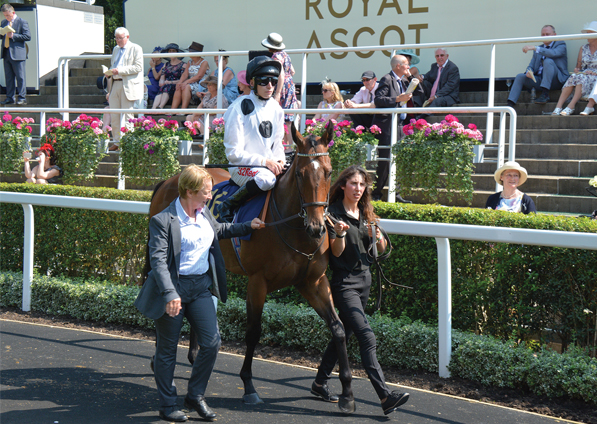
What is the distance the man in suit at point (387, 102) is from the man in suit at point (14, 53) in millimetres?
9642

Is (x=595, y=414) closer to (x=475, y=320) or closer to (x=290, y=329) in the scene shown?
(x=475, y=320)

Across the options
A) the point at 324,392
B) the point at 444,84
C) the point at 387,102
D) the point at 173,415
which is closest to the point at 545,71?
the point at 444,84

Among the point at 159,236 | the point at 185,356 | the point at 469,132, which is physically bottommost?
the point at 185,356

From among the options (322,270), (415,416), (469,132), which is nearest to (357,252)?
(322,270)

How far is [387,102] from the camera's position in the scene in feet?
29.0

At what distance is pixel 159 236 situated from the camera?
3.99 m

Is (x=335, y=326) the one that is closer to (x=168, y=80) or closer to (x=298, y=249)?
(x=298, y=249)

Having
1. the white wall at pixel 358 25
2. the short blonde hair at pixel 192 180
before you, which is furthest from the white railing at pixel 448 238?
the white wall at pixel 358 25

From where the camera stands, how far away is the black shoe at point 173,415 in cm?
405

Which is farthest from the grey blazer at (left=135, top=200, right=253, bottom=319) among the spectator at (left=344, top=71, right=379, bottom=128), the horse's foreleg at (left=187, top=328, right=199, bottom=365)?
the spectator at (left=344, top=71, right=379, bottom=128)

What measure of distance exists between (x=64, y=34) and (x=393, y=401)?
15756mm

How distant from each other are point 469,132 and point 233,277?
3007 mm

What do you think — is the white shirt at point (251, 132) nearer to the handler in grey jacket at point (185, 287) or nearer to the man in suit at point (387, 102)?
the handler in grey jacket at point (185, 287)

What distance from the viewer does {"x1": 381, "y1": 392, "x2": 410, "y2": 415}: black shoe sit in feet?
13.4
